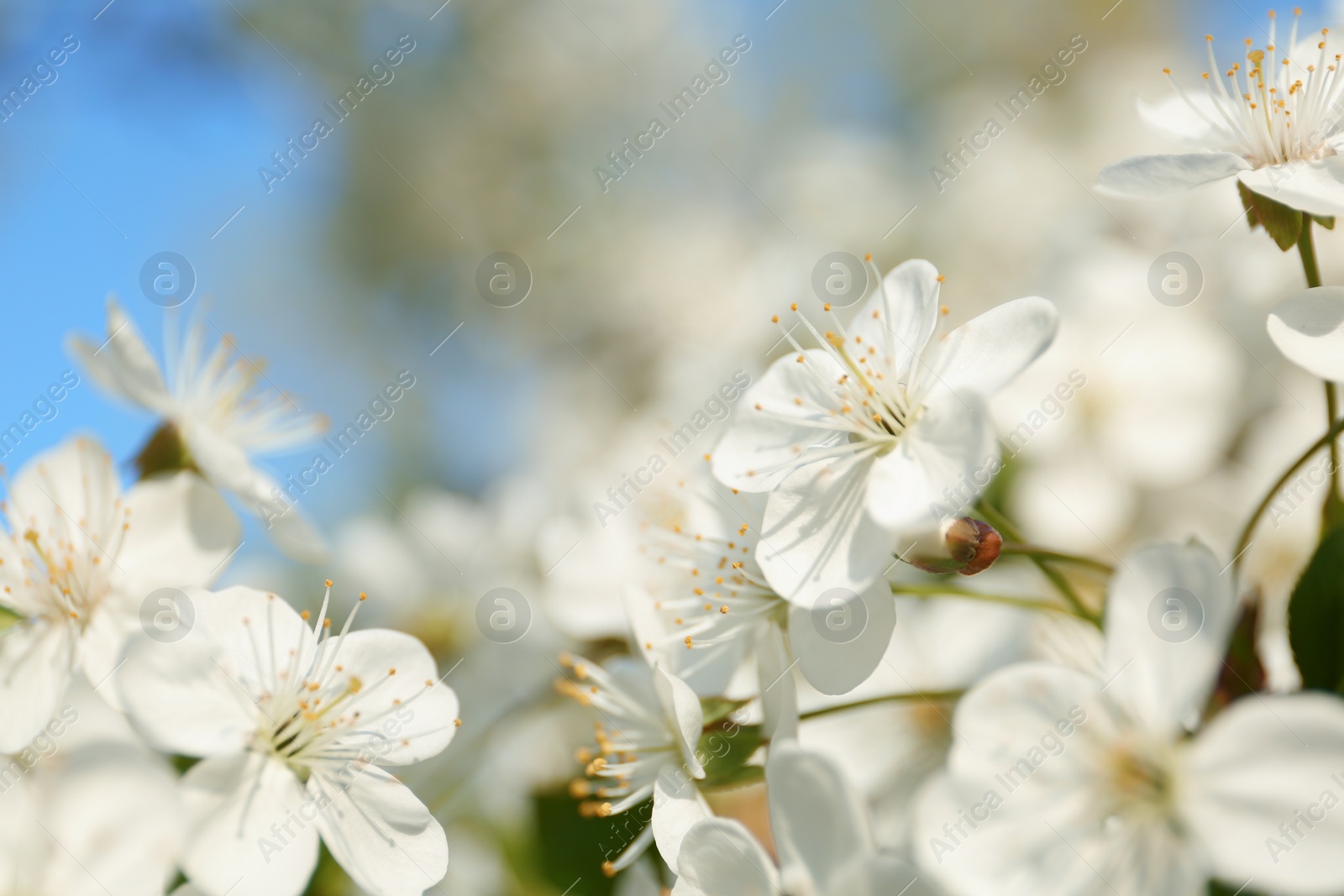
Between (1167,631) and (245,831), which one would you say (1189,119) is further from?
(245,831)

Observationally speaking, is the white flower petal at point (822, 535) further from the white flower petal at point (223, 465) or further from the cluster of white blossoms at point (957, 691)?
the white flower petal at point (223, 465)

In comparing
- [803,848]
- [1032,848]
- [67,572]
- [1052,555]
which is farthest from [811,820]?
[67,572]

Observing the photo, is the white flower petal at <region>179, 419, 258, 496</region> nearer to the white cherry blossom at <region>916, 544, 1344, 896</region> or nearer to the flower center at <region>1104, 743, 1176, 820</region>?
the white cherry blossom at <region>916, 544, 1344, 896</region>

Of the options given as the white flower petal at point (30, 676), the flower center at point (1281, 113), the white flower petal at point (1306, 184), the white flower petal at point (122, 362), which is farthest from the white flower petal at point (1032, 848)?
the white flower petal at point (122, 362)

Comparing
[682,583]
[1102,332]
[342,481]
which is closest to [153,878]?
[682,583]

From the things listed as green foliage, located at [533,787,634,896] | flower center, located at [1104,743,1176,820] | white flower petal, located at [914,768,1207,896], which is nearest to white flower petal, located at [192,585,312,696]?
green foliage, located at [533,787,634,896]
